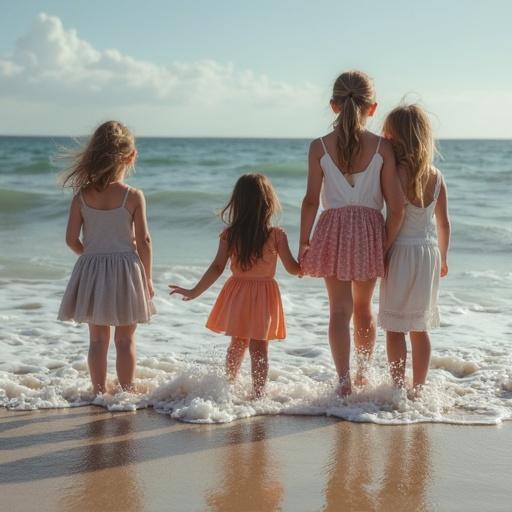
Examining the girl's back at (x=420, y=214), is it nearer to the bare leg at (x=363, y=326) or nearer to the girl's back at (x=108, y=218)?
the bare leg at (x=363, y=326)

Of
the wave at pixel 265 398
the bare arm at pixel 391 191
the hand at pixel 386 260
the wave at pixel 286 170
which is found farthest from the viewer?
the wave at pixel 286 170

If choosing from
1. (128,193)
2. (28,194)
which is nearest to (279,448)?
(128,193)

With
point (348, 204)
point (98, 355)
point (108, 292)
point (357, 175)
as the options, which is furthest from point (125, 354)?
point (357, 175)

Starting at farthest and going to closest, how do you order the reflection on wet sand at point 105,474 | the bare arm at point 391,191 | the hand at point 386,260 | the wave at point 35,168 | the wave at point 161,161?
the wave at point 161,161 < the wave at point 35,168 < the hand at point 386,260 < the bare arm at point 391,191 < the reflection on wet sand at point 105,474

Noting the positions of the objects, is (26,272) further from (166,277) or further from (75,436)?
(75,436)

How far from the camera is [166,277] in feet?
29.0

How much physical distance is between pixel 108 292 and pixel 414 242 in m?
1.65

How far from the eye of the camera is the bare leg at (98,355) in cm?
446

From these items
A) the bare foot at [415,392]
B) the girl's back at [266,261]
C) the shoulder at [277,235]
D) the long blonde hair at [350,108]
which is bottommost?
the bare foot at [415,392]

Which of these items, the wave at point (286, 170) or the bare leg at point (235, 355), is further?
the wave at point (286, 170)

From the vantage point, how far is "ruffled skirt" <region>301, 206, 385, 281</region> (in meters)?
4.31

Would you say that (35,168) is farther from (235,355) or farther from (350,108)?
(350,108)

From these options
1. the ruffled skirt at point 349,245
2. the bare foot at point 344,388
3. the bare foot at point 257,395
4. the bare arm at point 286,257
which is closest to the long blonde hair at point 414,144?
the ruffled skirt at point 349,245

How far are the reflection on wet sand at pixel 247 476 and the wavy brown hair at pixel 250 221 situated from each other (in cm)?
94
